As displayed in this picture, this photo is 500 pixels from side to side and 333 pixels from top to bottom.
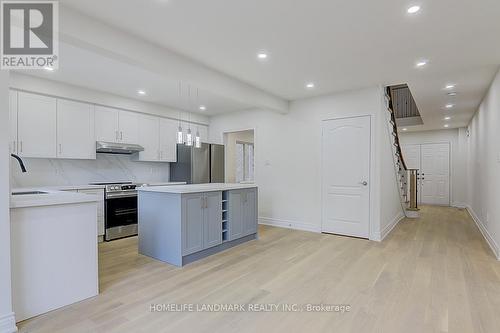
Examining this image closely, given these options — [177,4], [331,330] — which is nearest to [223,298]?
[331,330]

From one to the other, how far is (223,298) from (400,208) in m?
5.67

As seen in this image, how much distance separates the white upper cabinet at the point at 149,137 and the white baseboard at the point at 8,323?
144 inches

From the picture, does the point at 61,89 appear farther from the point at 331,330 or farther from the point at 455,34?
the point at 455,34

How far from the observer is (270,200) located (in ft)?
19.0

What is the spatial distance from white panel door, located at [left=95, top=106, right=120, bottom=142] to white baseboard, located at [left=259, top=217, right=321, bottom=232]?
340 centimetres

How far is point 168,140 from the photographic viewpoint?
5.94 meters

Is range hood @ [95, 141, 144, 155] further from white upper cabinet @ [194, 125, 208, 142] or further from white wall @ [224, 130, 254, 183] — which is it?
white wall @ [224, 130, 254, 183]

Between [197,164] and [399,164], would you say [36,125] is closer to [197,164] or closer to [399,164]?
[197,164]

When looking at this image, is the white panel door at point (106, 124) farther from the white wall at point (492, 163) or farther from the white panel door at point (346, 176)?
the white wall at point (492, 163)

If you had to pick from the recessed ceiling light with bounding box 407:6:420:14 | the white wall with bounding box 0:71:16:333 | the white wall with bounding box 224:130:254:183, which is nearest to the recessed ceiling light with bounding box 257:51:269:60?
the recessed ceiling light with bounding box 407:6:420:14

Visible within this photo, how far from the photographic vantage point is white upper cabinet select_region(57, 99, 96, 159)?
169 inches

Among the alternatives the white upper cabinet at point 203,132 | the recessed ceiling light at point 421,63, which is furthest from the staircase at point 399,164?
the white upper cabinet at point 203,132

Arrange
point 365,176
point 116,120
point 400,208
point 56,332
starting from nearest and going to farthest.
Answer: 1. point 56,332
2. point 365,176
3. point 116,120
4. point 400,208

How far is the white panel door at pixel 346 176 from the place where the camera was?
15.2 feet
